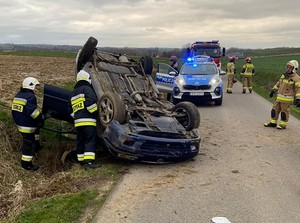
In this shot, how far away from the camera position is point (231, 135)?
923 cm

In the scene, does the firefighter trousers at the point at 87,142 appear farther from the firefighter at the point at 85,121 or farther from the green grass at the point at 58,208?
the green grass at the point at 58,208

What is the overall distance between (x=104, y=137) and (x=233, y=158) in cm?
247

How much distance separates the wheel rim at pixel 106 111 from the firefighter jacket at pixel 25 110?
118cm

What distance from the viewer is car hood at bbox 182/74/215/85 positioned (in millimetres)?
14156

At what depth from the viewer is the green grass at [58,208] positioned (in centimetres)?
441

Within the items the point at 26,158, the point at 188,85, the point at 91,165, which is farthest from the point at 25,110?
the point at 188,85

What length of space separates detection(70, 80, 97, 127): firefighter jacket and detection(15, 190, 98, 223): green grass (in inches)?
63.5

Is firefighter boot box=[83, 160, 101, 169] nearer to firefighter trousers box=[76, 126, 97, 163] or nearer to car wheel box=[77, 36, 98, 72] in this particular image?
firefighter trousers box=[76, 126, 97, 163]

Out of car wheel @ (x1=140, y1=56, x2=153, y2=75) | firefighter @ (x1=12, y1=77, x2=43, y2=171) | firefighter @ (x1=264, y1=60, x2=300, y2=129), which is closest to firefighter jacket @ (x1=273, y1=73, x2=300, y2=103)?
firefighter @ (x1=264, y1=60, x2=300, y2=129)

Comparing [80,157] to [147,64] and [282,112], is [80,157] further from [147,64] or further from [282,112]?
[282,112]

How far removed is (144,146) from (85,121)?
3.71ft

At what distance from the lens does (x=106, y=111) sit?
6.81m

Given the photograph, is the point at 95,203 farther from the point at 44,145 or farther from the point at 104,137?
the point at 44,145

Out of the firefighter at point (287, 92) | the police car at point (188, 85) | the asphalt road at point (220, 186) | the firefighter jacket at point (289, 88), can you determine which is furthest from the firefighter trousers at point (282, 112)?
the police car at point (188, 85)
